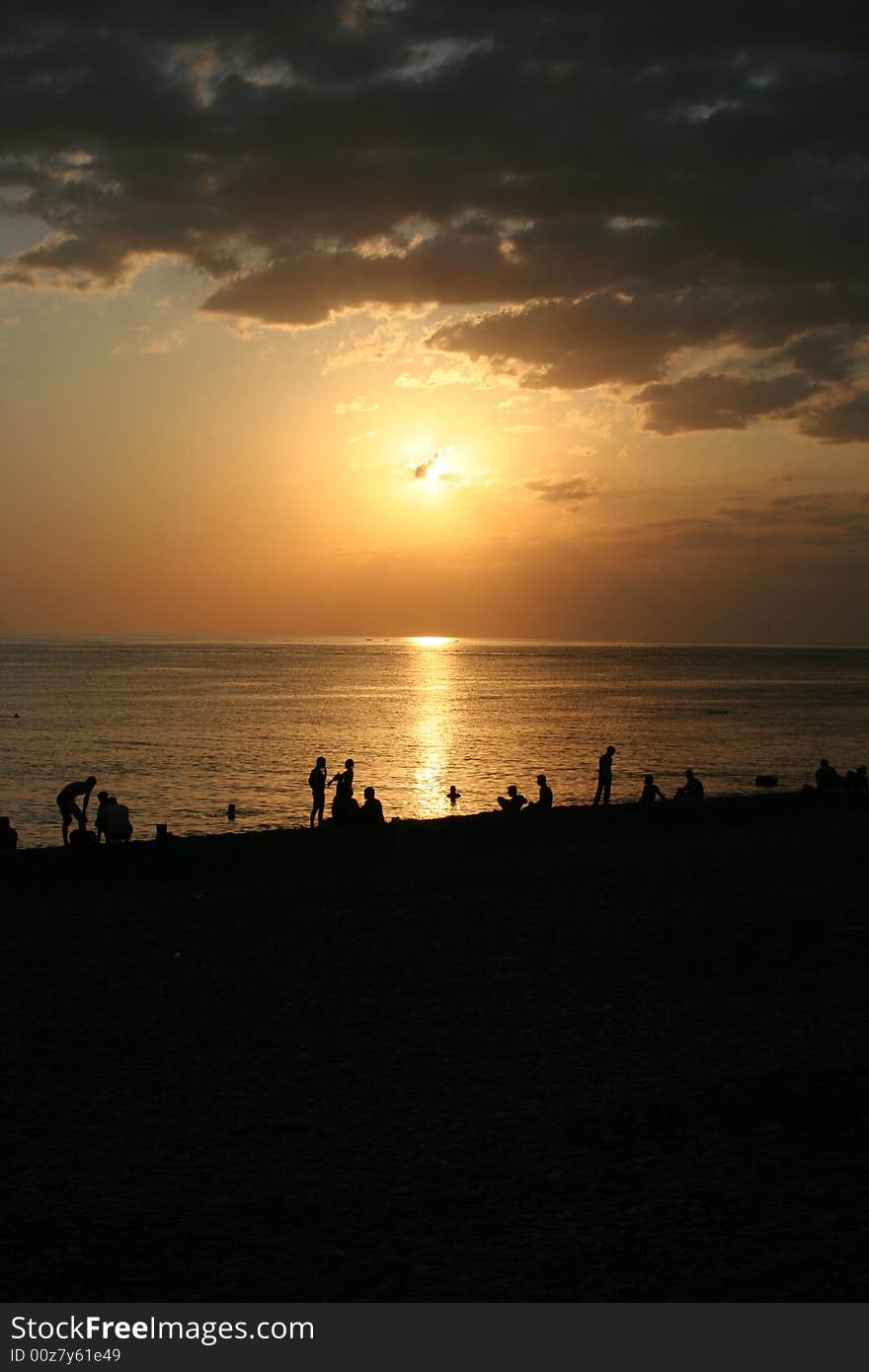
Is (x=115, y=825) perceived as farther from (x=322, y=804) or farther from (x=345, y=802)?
(x=322, y=804)

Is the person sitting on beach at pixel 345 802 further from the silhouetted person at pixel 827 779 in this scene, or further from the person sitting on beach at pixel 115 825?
the silhouetted person at pixel 827 779

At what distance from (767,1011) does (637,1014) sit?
4.47 ft

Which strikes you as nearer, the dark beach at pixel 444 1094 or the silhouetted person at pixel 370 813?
the dark beach at pixel 444 1094

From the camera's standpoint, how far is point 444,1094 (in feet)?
32.8

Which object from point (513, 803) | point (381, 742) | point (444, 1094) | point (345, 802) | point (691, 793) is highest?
point (444, 1094)

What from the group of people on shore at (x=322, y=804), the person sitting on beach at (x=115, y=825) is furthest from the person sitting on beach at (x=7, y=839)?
the person sitting on beach at (x=115, y=825)

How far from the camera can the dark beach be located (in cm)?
697

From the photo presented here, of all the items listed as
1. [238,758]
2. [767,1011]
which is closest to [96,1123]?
[767,1011]

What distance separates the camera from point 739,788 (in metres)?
54.8

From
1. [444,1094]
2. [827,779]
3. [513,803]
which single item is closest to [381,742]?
[827,779]

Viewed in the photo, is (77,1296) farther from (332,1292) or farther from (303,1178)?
(303,1178)

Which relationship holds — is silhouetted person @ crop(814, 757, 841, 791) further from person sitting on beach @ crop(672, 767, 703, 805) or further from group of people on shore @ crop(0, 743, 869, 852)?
person sitting on beach @ crop(672, 767, 703, 805)

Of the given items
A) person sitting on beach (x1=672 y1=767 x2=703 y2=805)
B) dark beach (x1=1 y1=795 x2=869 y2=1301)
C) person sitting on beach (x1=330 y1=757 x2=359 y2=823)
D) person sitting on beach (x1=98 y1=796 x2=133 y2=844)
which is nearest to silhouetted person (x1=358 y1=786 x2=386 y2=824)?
person sitting on beach (x1=330 y1=757 x2=359 y2=823)

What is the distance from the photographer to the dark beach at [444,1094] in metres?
6.97
